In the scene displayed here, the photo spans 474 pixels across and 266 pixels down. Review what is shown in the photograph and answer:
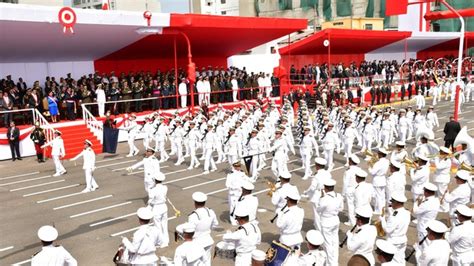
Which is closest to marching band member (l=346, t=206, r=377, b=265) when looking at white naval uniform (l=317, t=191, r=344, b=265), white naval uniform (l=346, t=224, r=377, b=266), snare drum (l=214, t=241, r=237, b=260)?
white naval uniform (l=346, t=224, r=377, b=266)

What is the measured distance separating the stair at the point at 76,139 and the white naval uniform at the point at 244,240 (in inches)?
594

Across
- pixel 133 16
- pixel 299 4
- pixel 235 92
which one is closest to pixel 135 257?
pixel 133 16

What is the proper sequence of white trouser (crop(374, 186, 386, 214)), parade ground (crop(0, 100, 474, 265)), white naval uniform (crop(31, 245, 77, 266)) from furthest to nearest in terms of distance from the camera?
white trouser (crop(374, 186, 386, 214))
parade ground (crop(0, 100, 474, 265))
white naval uniform (crop(31, 245, 77, 266))

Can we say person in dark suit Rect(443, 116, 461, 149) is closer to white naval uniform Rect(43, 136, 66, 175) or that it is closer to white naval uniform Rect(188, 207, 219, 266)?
white naval uniform Rect(188, 207, 219, 266)

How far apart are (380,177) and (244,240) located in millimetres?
5684

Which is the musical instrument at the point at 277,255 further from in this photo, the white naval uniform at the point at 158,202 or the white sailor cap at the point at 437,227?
the white naval uniform at the point at 158,202

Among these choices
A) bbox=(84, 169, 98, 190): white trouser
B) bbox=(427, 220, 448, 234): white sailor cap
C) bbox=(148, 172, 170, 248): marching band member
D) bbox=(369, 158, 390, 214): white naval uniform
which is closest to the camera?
bbox=(427, 220, 448, 234): white sailor cap

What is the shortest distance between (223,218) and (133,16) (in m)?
14.5

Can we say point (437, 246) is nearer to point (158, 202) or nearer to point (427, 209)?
point (427, 209)

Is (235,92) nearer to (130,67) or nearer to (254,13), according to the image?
(130,67)

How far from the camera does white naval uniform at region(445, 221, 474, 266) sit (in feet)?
24.6

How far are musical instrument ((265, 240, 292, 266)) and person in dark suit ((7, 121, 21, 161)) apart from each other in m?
16.7

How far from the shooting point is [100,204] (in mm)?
13898

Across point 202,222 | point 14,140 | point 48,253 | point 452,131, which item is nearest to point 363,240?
point 202,222
